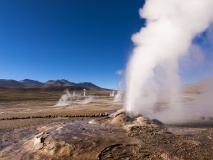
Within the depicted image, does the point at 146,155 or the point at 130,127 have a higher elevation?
the point at 130,127

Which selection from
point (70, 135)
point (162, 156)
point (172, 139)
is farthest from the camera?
point (70, 135)

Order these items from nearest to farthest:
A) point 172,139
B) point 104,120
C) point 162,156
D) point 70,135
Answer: point 162,156 < point 172,139 < point 70,135 < point 104,120

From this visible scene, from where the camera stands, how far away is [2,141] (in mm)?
16641

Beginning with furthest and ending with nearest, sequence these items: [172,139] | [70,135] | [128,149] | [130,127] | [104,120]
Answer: [104,120], [130,127], [70,135], [172,139], [128,149]

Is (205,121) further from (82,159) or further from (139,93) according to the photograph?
(82,159)

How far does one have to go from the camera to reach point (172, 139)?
13.4 meters

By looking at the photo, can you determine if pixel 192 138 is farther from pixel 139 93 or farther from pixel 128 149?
pixel 139 93

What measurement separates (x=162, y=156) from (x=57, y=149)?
519 centimetres

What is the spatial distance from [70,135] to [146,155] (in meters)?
5.16

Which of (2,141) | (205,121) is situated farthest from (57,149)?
(205,121)

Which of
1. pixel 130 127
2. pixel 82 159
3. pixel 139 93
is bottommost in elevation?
pixel 82 159

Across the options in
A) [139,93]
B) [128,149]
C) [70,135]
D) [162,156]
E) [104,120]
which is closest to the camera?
[162,156]

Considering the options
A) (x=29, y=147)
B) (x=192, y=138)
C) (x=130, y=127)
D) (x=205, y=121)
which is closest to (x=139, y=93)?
(x=205, y=121)

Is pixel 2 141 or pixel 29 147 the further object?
pixel 2 141
